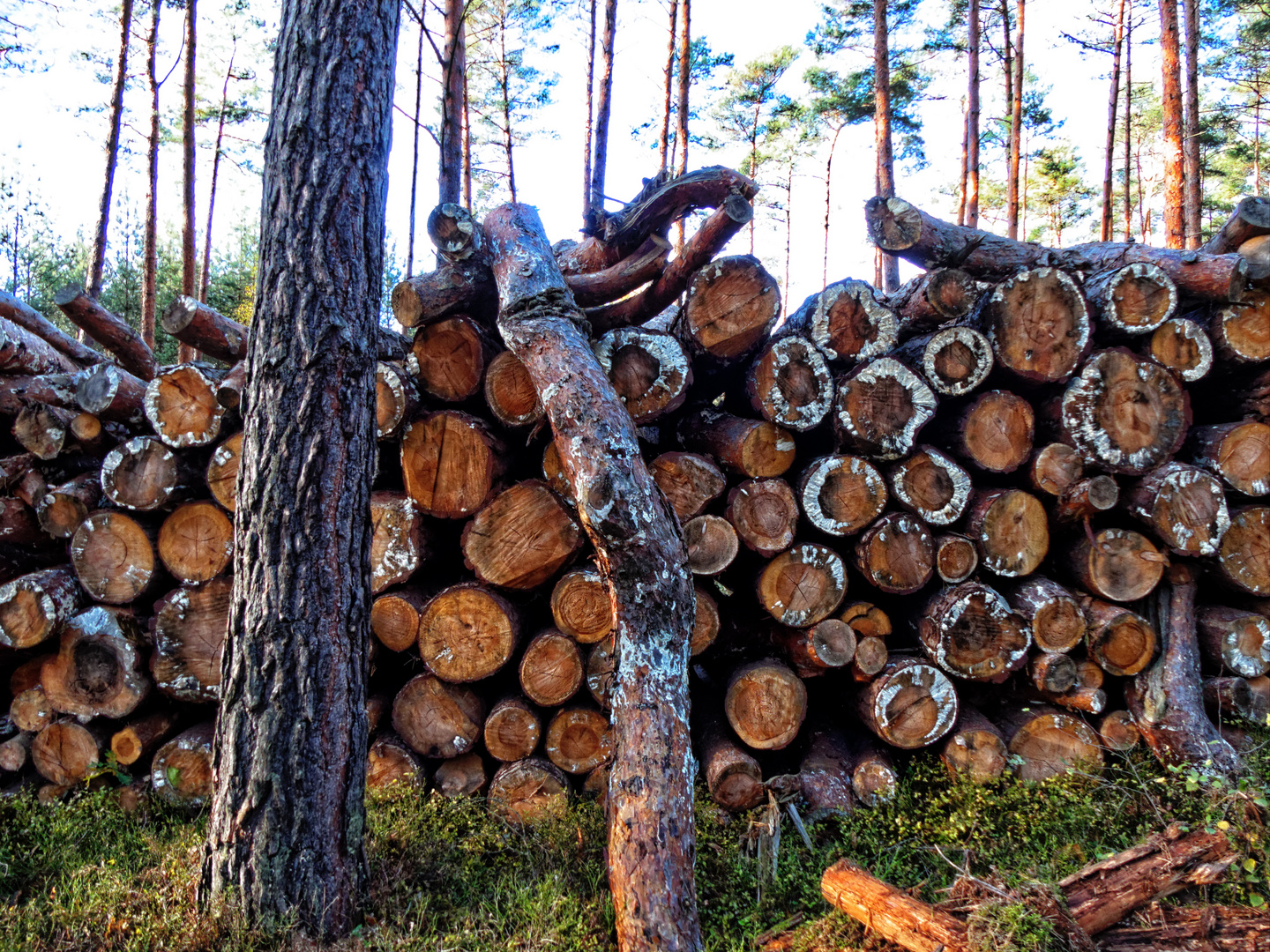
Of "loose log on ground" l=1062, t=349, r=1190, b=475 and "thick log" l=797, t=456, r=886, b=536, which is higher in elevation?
"loose log on ground" l=1062, t=349, r=1190, b=475

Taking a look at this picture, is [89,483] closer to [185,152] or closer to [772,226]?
[185,152]

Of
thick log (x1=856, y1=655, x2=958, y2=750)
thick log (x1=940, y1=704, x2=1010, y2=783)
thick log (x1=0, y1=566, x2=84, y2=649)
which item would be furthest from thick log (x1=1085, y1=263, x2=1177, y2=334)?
thick log (x1=0, y1=566, x2=84, y2=649)

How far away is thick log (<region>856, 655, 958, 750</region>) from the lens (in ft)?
12.4

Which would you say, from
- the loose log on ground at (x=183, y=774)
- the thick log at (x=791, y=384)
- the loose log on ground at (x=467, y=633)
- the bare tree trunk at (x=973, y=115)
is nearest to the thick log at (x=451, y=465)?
the loose log on ground at (x=467, y=633)

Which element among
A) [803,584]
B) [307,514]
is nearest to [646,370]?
[803,584]

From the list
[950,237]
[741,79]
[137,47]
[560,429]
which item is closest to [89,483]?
[560,429]

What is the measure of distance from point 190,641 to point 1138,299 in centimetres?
550

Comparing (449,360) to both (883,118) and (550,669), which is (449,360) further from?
(883,118)

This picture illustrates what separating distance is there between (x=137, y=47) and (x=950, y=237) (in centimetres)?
1530

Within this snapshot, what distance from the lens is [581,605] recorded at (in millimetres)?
3602

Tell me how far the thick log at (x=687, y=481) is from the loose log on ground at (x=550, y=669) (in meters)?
0.89

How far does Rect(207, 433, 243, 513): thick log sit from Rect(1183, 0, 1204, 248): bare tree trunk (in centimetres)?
1147

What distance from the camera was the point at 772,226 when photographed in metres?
25.8

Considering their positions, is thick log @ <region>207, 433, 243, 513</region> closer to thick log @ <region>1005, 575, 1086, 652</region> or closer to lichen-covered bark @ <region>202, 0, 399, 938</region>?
lichen-covered bark @ <region>202, 0, 399, 938</region>
